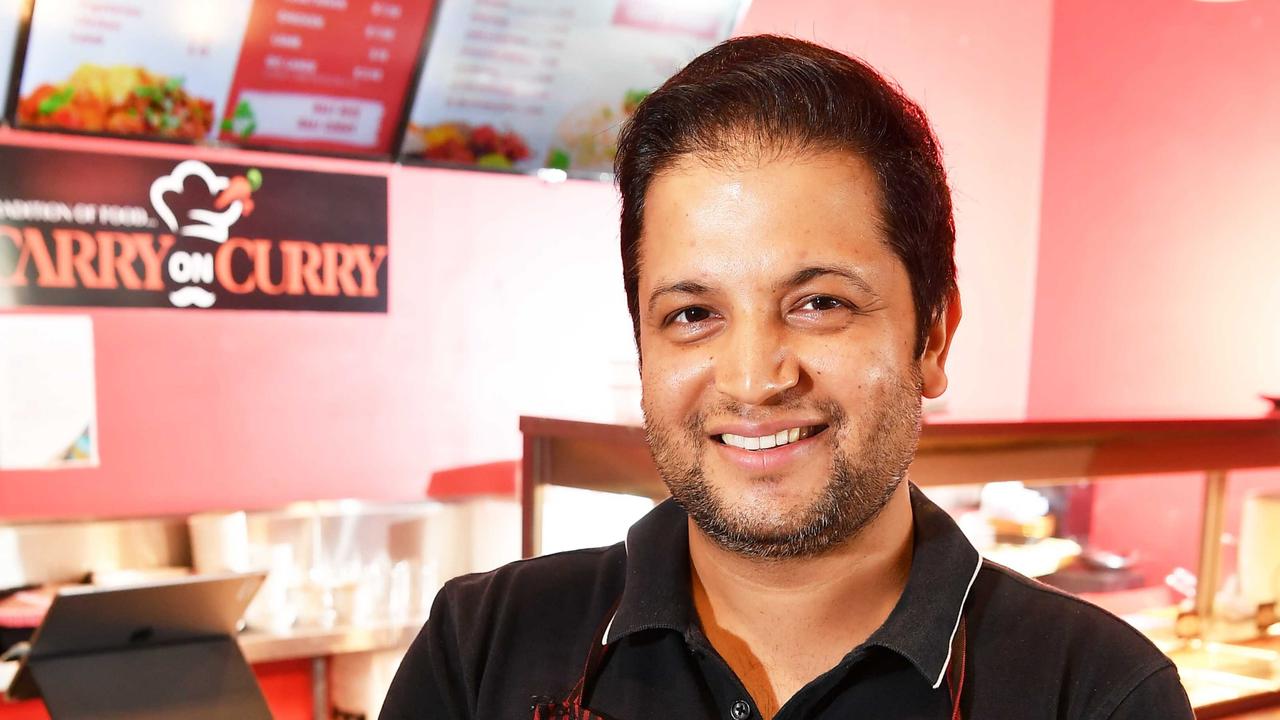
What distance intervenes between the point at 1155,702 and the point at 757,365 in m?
0.51

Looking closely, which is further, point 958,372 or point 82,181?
point 958,372

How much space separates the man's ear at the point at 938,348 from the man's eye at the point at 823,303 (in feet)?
0.45

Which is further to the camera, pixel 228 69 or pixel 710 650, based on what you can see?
pixel 228 69

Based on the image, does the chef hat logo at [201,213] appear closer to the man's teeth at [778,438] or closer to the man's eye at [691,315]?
the man's eye at [691,315]

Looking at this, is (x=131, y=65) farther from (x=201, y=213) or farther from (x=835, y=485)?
(x=835, y=485)

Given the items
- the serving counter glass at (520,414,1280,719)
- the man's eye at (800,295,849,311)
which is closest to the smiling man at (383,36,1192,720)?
the man's eye at (800,295,849,311)

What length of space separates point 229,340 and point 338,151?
1.97 feet

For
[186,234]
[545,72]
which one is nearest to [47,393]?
[186,234]

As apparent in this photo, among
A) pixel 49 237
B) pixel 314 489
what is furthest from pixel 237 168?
pixel 314 489

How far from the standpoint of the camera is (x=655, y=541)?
1.36m

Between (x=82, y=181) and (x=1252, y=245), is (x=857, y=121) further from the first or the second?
(x=1252, y=245)

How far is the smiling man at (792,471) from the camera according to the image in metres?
1.15

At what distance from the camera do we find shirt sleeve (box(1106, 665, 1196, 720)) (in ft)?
3.68

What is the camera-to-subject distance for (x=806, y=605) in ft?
4.06
